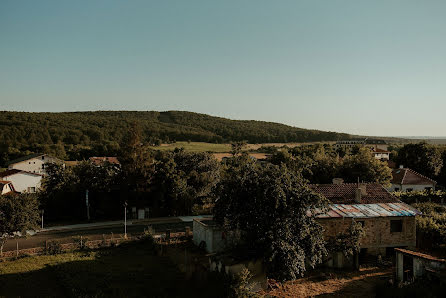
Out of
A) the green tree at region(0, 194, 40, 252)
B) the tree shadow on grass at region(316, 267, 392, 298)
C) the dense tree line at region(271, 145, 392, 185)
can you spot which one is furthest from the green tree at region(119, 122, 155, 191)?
the tree shadow on grass at region(316, 267, 392, 298)

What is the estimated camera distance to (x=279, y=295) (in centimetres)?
1848

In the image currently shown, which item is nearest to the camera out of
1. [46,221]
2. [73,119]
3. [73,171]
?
[46,221]

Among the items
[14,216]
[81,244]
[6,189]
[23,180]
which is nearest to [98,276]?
[81,244]

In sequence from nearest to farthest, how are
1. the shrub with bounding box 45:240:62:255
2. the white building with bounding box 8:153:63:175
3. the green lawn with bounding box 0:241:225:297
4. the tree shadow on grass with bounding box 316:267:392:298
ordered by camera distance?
the green lawn with bounding box 0:241:225:297
the tree shadow on grass with bounding box 316:267:392:298
the shrub with bounding box 45:240:62:255
the white building with bounding box 8:153:63:175

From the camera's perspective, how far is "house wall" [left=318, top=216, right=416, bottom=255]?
23.1 meters

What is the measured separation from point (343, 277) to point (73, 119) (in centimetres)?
12703

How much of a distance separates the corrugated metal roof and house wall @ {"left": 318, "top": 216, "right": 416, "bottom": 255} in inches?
13.2

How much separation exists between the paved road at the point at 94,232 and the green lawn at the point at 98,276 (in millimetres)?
→ 4845

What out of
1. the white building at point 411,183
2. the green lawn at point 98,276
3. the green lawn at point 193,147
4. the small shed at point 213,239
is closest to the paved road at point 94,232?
the green lawn at point 98,276

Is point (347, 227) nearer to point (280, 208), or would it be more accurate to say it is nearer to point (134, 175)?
point (280, 208)

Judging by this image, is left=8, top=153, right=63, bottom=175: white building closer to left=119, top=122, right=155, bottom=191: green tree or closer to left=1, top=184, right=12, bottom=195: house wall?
left=1, top=184, right=12, bottom=195: house wall

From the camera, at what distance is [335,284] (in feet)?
65.6

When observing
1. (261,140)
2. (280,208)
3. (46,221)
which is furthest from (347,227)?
(261,140)

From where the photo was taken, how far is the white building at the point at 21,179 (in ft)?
186
